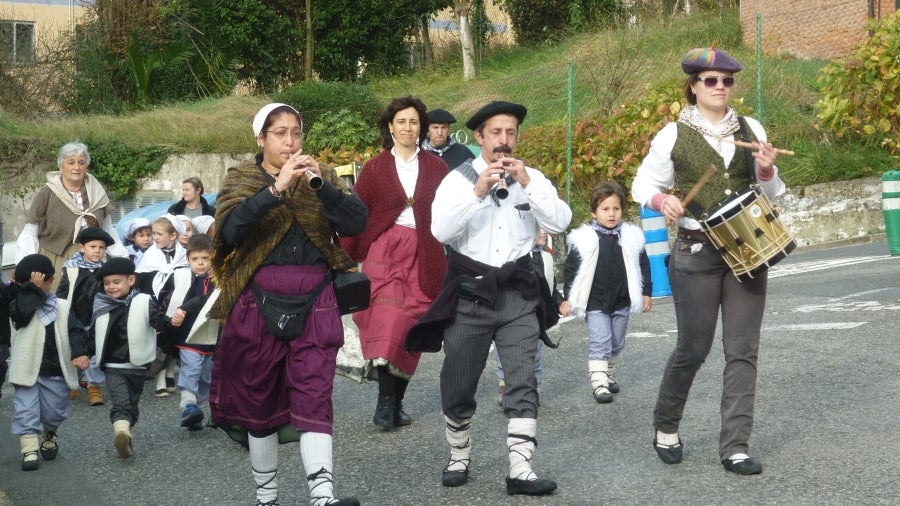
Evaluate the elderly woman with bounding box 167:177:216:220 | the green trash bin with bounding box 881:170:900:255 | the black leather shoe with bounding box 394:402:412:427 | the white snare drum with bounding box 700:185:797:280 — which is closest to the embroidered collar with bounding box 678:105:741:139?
the white snare drum with bounding box 700:185:797:280

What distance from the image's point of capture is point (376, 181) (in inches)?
322

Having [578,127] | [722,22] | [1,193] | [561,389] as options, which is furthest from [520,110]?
[722,22]

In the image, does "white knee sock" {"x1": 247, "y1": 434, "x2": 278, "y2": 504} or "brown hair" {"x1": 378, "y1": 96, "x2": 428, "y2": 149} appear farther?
"brown hair" {"x1": 378, "y1": 96, "x2": 428, "y2": 149}

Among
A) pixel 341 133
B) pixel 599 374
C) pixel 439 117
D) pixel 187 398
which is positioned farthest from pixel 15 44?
pixel 599 374

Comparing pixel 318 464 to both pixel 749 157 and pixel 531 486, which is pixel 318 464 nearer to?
pixel 531 486

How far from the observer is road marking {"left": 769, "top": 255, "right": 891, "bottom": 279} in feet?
47.2

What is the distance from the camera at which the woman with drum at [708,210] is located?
6035 millimetres

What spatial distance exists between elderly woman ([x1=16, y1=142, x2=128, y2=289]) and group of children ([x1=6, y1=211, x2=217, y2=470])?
75 centimetres

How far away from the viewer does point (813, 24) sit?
912 inches

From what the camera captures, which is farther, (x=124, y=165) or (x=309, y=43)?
(x=309, y=43)

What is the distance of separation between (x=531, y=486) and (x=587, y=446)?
116cm

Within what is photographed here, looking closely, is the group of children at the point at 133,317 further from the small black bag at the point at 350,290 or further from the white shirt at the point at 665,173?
the small black bag at the point at 350,290

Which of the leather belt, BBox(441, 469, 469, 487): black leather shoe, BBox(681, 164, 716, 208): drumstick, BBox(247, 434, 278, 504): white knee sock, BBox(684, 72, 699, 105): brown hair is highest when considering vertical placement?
BBox(684, 72, 699, 105): brown hair

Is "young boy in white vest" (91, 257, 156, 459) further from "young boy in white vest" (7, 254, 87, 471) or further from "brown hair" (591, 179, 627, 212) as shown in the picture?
"brown hair" (591, 179, 627, 212)
